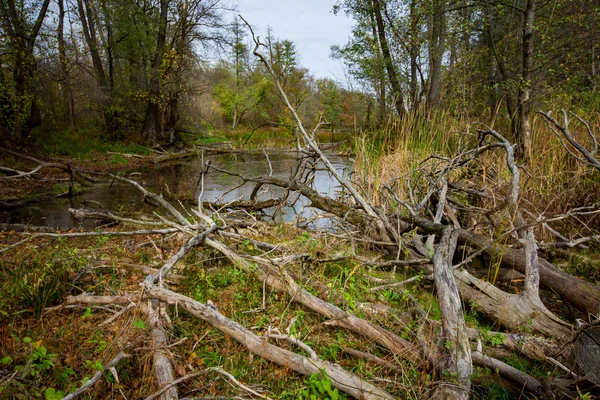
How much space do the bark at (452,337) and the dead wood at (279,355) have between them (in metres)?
0.29

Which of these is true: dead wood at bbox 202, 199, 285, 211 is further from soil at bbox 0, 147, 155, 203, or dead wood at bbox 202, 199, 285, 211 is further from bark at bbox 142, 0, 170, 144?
bark at bbox 142, 0, 170, 144

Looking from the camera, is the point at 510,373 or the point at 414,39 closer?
the point at 510,373

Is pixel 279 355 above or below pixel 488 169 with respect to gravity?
below

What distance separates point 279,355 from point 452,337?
0.86m

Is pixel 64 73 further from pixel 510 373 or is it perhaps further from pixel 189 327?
pixel 510 373

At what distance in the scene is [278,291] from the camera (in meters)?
2.51

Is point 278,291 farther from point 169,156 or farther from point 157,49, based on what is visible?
point 157,49

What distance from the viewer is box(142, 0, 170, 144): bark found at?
15281 millimetres

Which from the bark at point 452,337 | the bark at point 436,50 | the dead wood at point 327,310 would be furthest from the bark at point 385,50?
the bark at point 452,337

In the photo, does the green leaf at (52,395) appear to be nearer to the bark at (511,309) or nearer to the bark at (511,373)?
the bark at (511,373)

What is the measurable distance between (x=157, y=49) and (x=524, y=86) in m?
15.0

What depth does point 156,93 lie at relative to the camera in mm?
15609

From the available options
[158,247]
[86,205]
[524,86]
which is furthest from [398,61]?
[158,247]

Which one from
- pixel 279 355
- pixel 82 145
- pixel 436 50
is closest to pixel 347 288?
pixel 279 355
